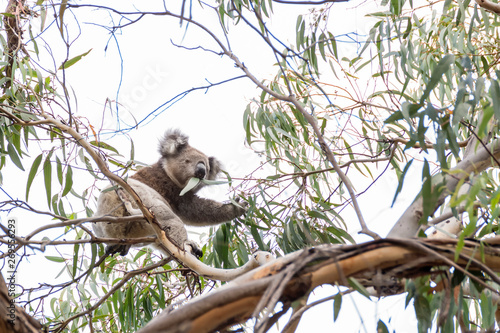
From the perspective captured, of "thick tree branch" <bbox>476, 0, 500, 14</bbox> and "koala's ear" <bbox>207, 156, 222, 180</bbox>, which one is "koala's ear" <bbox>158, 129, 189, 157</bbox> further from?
"thick tree branch" <bbox>476, 0, 500, 14</bbox>

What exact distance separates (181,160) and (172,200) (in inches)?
13.6

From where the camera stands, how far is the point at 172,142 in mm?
3590

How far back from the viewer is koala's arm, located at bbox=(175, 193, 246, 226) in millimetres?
3080

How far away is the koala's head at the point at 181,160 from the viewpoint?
3475 millimetres

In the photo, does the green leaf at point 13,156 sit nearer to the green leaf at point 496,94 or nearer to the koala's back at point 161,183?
the koala's back at point 161,183

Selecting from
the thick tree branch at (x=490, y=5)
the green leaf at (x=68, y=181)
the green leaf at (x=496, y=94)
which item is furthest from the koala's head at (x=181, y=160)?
the green leaf at (x=496, y=94)

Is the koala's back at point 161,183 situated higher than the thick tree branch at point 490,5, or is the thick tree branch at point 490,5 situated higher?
the koala's back at point 161,183

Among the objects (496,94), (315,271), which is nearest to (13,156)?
(315,271)

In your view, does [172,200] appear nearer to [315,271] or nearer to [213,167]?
[213,167]

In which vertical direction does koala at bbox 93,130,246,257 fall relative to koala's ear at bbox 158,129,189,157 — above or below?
below

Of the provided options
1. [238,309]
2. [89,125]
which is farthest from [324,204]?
[238,309]

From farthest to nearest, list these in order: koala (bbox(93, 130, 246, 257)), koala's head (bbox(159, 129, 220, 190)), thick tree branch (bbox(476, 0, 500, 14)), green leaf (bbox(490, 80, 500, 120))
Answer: koala's head (bbox(159, 129, 220, 190))
koala (bbox(93, 130, 246, 257))
thick tree branch (bbox(476, 0, 500, 14))
green leaf (bbox(490, 80, 500, 120))

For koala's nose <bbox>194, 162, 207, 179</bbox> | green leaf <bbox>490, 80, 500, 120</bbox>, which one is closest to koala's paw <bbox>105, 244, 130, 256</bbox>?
koala's nose <bbox>194, 162, 207, 179</bbox>

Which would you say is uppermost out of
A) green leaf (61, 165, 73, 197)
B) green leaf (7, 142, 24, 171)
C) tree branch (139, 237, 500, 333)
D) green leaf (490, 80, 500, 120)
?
green leaf (7, 142, 24, 171)
